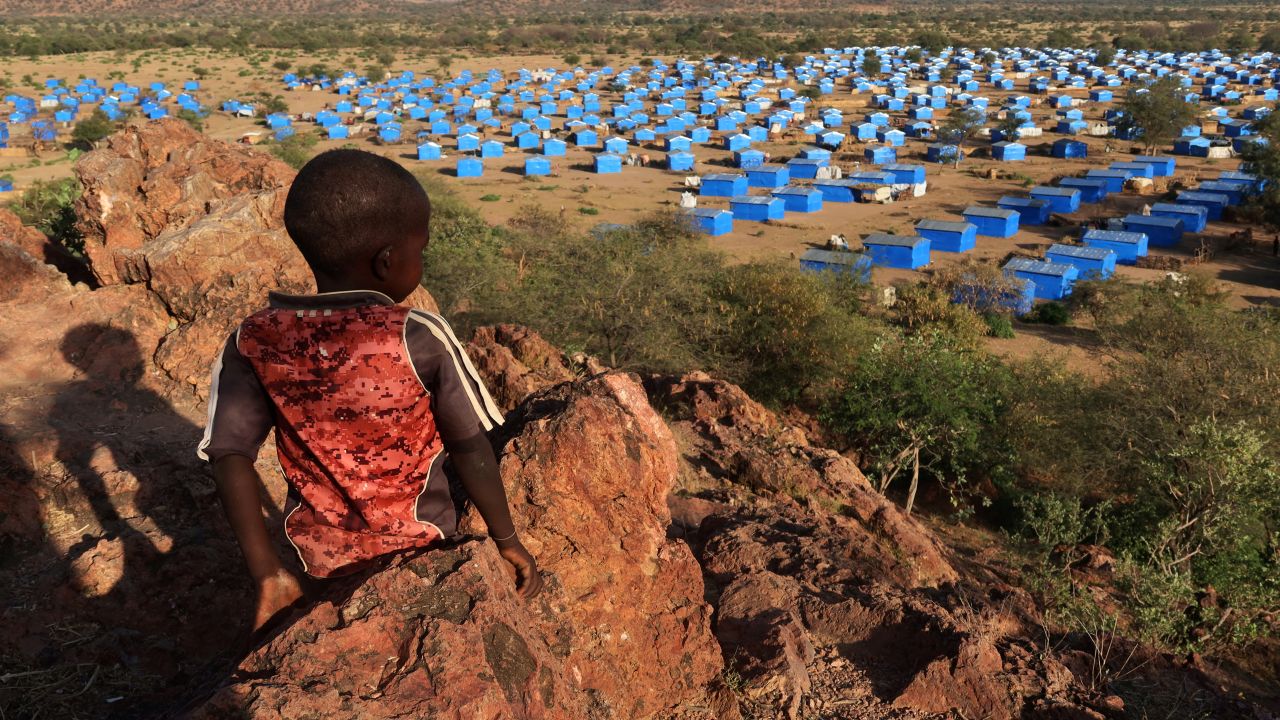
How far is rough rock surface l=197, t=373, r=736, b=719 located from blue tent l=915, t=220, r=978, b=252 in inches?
1053

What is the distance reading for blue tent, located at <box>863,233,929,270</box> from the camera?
26641 mm

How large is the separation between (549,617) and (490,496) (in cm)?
57

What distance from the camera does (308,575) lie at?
95.7 inches

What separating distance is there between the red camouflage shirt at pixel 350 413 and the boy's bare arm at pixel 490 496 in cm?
5

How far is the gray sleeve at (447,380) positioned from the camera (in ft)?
7.20

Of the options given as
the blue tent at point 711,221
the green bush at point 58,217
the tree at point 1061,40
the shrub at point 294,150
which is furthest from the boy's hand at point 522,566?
the tree at point 1061,40

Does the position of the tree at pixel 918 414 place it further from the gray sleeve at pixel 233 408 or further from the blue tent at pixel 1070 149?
the blue tent at pixel 1070 149

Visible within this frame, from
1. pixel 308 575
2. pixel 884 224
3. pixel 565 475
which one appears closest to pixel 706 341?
pixel 565 475

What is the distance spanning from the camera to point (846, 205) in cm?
3438

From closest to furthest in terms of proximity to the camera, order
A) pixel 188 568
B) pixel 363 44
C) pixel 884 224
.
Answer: pixel 188 568, pixel 884 224, pixel 363 44

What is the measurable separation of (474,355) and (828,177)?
31.3 m

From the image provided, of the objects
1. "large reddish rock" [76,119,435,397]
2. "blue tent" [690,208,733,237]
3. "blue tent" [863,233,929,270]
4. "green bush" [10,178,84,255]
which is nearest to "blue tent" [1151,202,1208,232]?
"blue tent" [863,233,929,270]

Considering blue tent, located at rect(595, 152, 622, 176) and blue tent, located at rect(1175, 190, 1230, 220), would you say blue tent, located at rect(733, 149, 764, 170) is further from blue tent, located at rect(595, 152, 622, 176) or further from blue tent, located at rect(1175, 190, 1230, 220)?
blue tent, located at rect(1175, 190, 1230, 220)

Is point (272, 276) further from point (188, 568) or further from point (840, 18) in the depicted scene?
point (840, 18)
